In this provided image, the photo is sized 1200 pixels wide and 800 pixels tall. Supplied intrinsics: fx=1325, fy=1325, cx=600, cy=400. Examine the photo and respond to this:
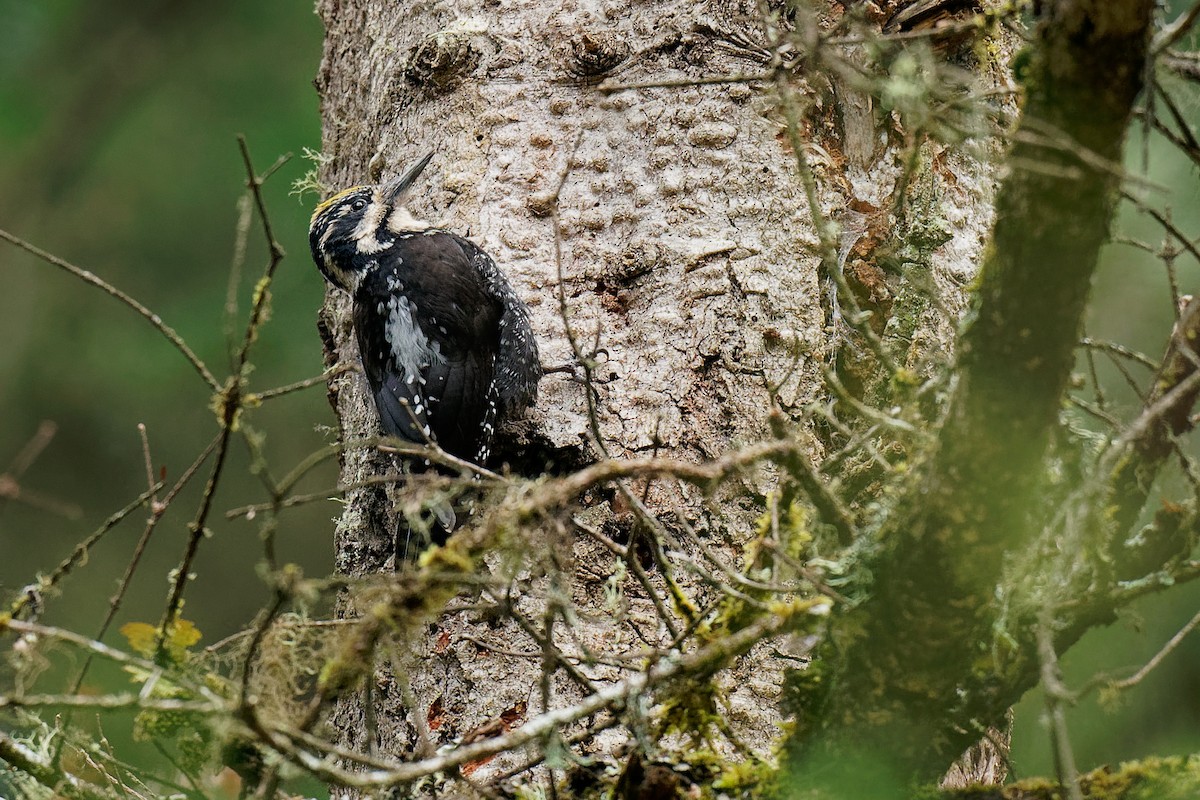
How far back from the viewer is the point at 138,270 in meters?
6.35

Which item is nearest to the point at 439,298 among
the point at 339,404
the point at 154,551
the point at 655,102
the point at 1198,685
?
the point at 339,404

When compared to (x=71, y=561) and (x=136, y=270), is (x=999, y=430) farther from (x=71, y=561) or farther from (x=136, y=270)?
(x=136, y=270)

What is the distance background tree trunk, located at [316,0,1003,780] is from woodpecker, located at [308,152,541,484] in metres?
0.12

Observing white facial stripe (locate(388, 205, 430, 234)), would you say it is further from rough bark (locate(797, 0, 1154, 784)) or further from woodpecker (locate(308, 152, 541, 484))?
rough bark (locate(797, 0, 1154, 784))

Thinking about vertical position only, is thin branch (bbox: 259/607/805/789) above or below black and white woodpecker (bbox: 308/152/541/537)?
below

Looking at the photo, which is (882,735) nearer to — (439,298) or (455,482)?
(455,482)

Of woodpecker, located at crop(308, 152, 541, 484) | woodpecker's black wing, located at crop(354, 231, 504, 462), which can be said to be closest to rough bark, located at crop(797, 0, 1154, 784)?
woodpecker, located at crop(308, 152, 541, 484)

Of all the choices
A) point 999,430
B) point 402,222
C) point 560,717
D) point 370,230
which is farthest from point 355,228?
point 999,430

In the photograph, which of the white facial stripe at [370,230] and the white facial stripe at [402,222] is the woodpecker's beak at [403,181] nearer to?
the white facial stripe at [402,222]

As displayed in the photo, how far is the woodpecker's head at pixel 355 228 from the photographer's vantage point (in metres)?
3.58

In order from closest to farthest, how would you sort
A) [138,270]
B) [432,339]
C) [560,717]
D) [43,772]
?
[560,717], [43,772], [432,339], [138,270]

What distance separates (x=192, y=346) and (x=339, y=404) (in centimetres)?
233

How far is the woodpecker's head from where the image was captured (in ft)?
11.8

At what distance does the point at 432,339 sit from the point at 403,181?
465 mm
